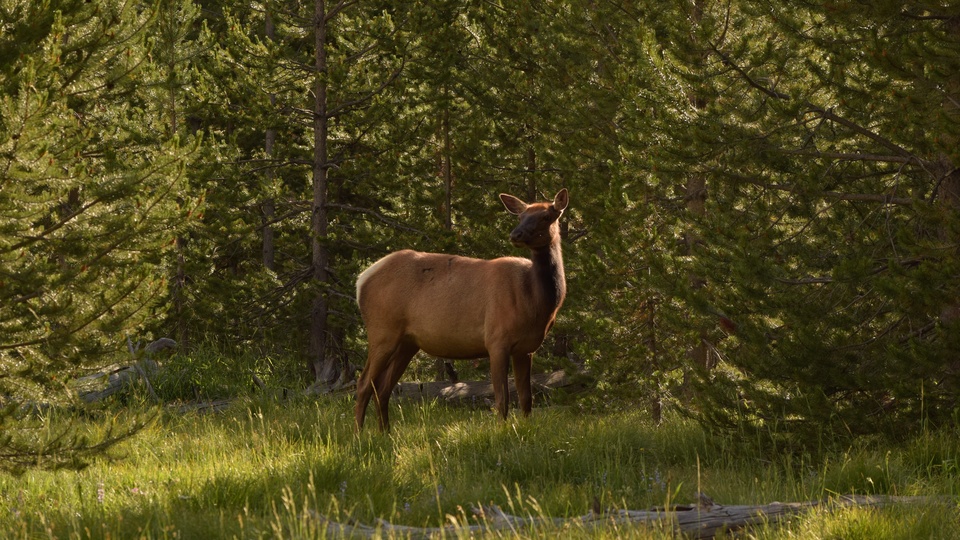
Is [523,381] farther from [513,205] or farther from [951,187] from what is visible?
[951,187]

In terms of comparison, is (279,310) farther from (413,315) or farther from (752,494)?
(752,494)

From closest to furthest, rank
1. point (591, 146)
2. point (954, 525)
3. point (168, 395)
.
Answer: point (954, 525), point (168, 395), point (591, 146)

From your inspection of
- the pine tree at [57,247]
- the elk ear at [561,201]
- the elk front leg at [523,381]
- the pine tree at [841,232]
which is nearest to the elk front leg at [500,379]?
the elk front leg at [523,381]

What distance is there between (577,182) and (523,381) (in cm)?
Answer: 515

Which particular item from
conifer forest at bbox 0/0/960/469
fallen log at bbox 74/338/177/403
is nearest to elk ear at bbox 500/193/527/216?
conifer forest at bbox 0/0/960/469

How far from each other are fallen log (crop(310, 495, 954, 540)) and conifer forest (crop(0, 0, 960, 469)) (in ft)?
6.28

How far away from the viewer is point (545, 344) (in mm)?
17250

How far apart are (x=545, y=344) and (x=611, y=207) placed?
5.69m

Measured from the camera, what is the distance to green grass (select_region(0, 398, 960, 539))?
17.0ft

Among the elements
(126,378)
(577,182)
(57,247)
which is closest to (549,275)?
(57,247)

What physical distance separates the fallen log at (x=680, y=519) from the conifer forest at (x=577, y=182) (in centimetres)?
191

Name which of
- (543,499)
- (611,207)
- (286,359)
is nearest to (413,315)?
(611,207)

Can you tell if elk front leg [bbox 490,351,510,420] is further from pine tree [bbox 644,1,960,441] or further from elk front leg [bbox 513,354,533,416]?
pine tree [bbox 644,1,960,441]

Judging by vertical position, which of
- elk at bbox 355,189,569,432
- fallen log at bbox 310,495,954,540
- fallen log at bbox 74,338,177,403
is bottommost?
fallen log at bbox 74,338,177,403
